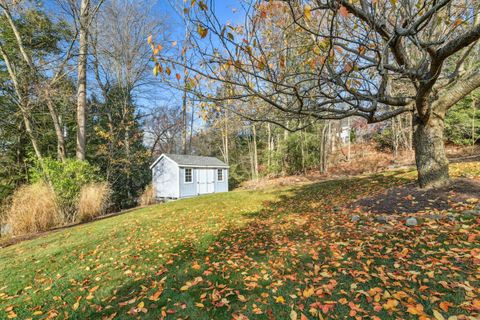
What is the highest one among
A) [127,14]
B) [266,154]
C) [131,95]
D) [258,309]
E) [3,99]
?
[127,14]

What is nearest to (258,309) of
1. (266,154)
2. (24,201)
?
(24,201)

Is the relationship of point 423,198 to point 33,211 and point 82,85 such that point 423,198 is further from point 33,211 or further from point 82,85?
point 82,85

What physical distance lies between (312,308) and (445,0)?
113 inches

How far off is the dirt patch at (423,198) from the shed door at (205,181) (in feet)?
41.5

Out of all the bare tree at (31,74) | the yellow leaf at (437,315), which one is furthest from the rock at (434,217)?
the bare tree at (31,74)

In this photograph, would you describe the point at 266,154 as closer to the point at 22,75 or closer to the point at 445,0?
the point at 22,75

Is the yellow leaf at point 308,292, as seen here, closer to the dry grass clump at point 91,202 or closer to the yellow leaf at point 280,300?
the yellow leaf at point 280,300

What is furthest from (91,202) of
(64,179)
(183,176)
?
(183,176)

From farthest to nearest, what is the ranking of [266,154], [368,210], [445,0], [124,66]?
[266,154], [124,66], [368,210], [445,0]

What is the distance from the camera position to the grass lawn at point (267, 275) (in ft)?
6.85

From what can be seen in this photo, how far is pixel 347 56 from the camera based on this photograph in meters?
3.28

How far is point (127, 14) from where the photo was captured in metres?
14.0

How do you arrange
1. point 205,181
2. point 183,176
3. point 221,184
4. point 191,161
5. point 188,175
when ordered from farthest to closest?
1. point 221,184
2. point 205,181
3. point 191,161
4. point 188,175
5. point 183,176

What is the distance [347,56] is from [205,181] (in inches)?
559
